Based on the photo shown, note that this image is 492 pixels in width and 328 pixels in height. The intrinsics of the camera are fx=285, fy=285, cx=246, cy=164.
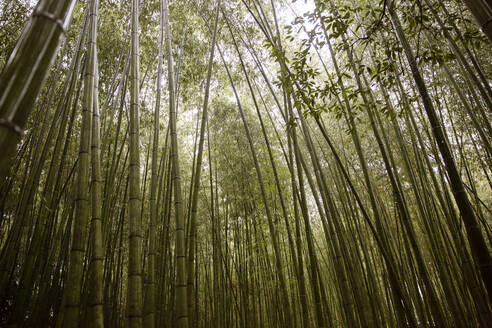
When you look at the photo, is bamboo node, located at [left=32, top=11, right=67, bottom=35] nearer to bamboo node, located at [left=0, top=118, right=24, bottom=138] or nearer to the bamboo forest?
the bamboo forest

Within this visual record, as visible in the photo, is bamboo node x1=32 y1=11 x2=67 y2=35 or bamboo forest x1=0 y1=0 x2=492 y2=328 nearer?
bamboo node x1=32 y1=11 x2=67 y2=35

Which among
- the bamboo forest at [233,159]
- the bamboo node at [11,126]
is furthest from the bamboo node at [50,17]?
the bamboo node at [11,126]

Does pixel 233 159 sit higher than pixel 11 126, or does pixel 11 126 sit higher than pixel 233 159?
pixel 233 159

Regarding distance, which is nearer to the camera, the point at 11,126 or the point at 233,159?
the point at 11,126

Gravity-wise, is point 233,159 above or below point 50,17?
above

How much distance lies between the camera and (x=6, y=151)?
0.59 meters

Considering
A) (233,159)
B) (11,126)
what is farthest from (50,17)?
(233,159)

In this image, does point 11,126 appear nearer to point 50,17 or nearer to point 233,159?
point 50,17

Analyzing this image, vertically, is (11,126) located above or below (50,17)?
below

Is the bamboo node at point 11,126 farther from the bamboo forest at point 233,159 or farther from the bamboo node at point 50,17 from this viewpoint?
the bamboo node at point 50,17

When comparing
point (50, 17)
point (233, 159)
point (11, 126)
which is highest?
point (233, 159)

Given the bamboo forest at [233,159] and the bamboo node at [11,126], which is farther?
the bamboo forest at [233,159]

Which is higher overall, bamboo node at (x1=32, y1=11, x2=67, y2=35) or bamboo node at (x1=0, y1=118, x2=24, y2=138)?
bamboo node at (x1=32, y1=11, x2=67, y2=35)

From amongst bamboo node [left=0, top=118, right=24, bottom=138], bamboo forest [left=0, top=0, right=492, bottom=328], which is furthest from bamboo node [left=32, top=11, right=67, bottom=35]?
bamboo node [left=0, top=118, right=24, bottom=138]
